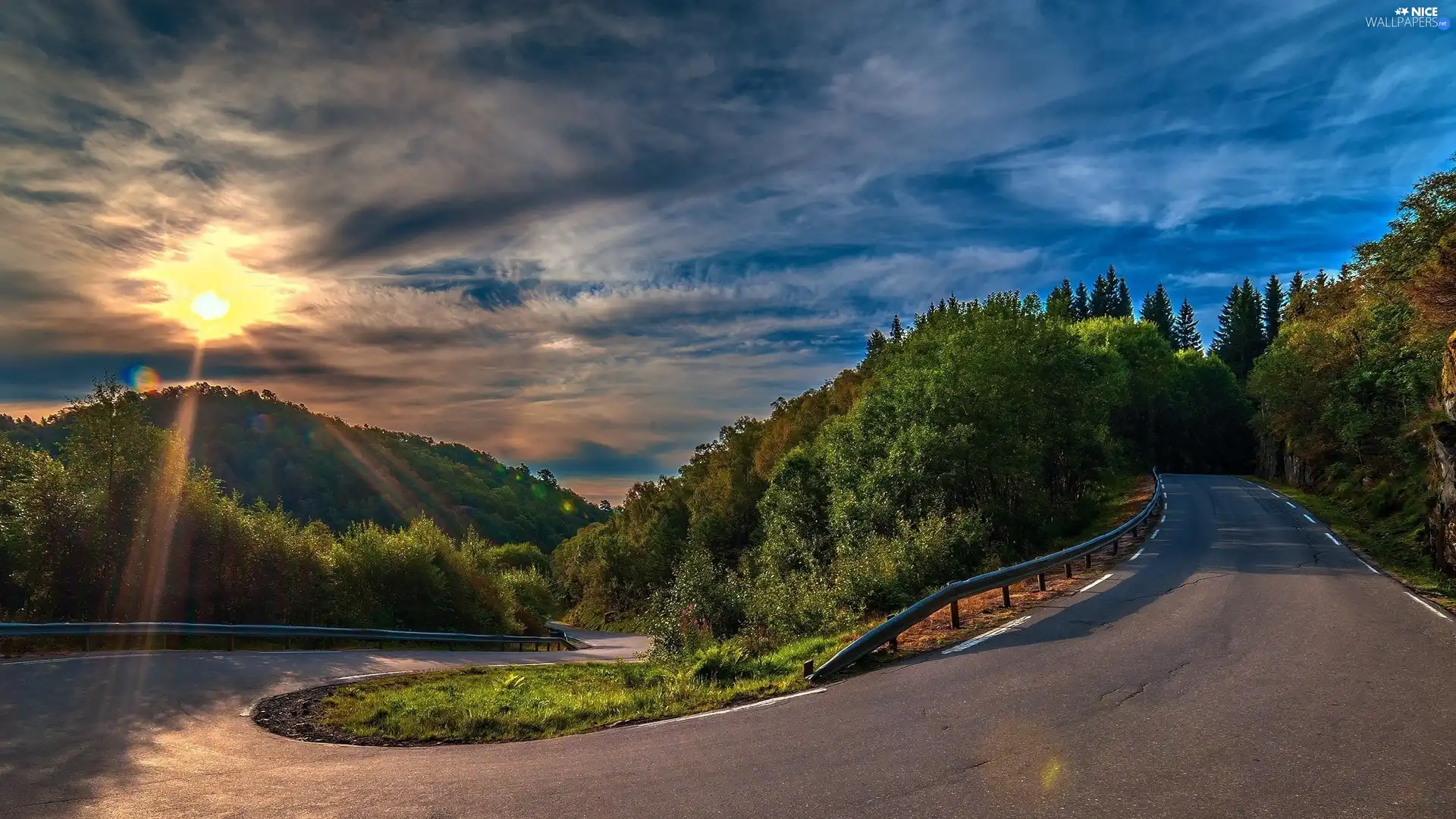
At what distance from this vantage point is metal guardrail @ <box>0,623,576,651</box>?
1433 cm

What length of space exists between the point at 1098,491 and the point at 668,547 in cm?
5469

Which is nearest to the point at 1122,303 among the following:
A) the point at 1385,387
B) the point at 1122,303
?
the point at 1122,303

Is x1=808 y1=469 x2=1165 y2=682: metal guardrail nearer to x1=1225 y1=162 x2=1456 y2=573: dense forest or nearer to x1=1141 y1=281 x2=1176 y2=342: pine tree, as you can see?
x1=1225 y1=162 x2=1456 y2=573: dense forest

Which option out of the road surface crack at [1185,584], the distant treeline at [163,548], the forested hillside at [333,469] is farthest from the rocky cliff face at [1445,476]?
the forested hillside at [333,469]

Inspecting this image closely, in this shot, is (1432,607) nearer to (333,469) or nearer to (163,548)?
(163,548)

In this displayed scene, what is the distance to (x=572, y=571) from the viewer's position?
328ft

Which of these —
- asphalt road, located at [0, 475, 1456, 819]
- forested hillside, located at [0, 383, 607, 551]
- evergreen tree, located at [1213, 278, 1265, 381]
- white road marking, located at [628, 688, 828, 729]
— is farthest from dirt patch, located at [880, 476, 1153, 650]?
evergreen tree, located at [1213, 278, 1265, 381]

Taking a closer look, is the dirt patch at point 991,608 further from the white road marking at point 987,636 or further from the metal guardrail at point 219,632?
the metal guardrail at point 219,632

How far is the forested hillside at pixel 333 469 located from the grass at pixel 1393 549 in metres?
77.1

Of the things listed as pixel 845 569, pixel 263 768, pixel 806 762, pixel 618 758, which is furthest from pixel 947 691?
pixel 845 569

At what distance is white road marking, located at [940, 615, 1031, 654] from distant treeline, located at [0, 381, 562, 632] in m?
21.8

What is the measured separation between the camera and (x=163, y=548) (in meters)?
21.7

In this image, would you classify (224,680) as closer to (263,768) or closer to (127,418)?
(263,768)

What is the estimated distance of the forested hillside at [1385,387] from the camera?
20859 millimetres
